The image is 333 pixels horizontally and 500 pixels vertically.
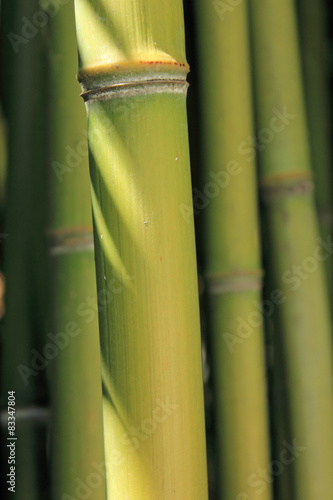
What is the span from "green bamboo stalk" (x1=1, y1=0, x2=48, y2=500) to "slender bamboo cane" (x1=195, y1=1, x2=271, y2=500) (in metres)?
0.22

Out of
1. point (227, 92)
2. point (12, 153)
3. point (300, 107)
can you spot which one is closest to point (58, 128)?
point (12, 153)

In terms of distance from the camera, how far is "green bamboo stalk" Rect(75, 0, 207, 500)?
0.45 meters

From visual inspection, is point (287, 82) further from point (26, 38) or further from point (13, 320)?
point (13, 320)

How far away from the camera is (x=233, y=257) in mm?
686

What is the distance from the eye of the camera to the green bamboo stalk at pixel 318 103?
2.80 feet

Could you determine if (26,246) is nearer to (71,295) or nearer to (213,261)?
(71,295)

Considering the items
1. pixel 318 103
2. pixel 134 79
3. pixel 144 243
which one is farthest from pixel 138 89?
pixel 318 103

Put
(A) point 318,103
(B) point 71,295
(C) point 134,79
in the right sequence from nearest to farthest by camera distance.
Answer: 1. (C) point 134,79
2. (B) point 71,295
3. (A) point 318,103

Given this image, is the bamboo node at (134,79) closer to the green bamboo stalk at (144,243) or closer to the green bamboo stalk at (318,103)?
the green bamboo stalk at (144,243)

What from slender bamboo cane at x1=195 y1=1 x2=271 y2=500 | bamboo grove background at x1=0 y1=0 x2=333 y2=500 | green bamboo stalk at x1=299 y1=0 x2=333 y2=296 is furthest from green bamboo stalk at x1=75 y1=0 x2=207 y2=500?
green bamboo stalk at x1=299 y1=0 x2=333 y2=296

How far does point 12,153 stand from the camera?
0.74m

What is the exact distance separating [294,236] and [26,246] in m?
0.34

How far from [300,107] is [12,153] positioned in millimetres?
378

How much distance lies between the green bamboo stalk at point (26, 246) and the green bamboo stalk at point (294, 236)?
0.29 metres
